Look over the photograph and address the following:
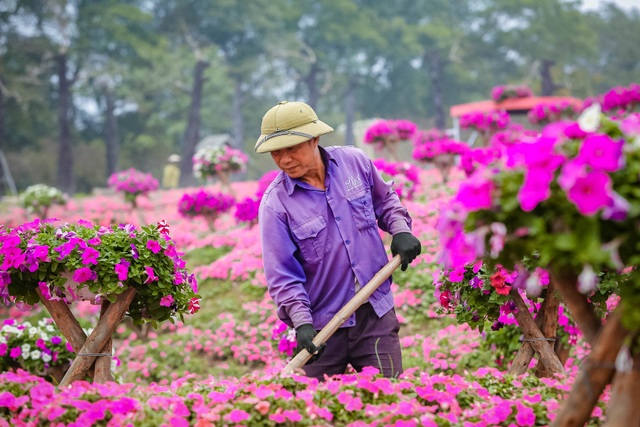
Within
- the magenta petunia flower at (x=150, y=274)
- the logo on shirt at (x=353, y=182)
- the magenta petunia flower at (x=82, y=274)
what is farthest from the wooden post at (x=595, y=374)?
the magenta petunia flower at (x=82, y=274)

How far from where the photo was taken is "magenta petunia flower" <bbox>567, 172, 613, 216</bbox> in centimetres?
200

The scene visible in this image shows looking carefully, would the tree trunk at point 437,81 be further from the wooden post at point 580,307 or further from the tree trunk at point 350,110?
the wooden post at point 580,307

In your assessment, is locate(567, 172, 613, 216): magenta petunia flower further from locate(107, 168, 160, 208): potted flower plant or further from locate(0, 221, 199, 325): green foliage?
locate(107, 168, 160, 208): potted flower plant

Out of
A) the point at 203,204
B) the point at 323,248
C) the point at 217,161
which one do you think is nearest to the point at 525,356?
the point at 323,248

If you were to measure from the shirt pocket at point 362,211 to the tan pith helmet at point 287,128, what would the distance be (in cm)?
44

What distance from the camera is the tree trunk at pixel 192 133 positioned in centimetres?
3228

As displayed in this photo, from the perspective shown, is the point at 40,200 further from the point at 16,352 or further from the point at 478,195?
the point at 478,195

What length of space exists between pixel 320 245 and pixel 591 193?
2118 millimetres

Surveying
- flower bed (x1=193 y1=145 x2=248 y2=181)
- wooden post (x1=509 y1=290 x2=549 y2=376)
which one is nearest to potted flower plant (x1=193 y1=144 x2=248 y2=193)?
flower bed (x1=193 y1=145 x2=248 y2=181)

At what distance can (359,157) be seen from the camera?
4.23 m

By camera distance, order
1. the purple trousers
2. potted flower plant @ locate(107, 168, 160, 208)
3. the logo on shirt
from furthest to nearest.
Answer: potted flower plant @ locate(107, 168, 160, 208) → the logo on shirt → the purple trousers

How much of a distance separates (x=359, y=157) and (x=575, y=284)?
1991mm

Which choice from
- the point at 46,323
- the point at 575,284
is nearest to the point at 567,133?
the point at 575,284

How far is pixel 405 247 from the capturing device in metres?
3.97
